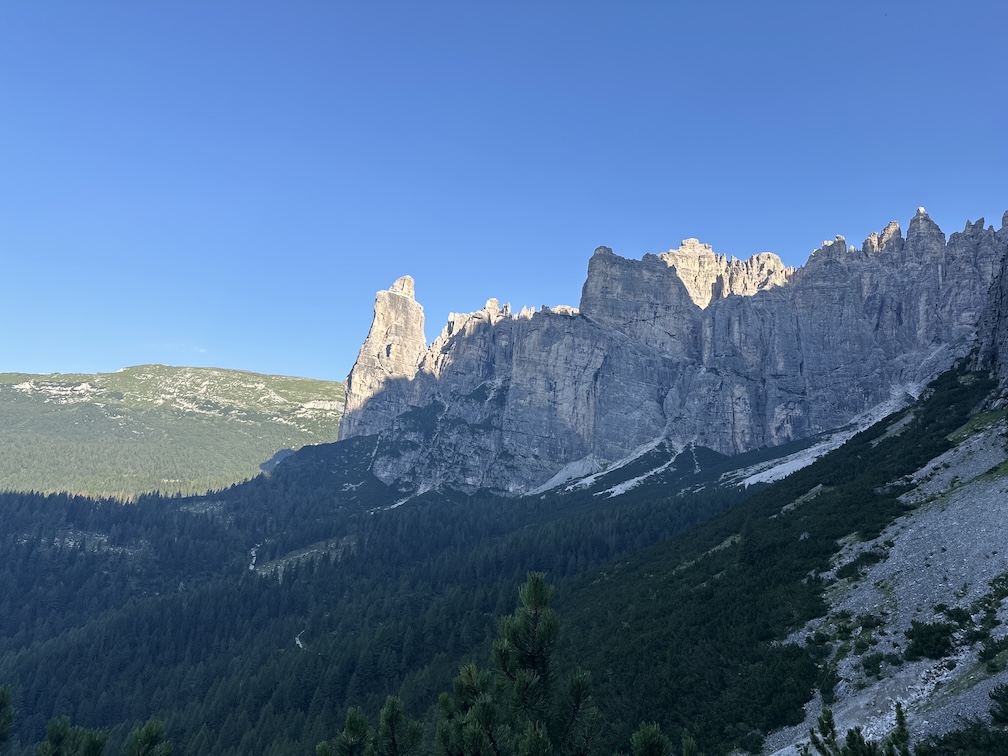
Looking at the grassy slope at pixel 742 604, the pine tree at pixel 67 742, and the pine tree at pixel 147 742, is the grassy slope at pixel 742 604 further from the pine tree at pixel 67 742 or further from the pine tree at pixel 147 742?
the pine tree at pixel 67 742

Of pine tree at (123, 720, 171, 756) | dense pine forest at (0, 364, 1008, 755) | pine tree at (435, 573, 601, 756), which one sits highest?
pine tree at (435, 573, 601, 756)

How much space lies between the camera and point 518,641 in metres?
19.7

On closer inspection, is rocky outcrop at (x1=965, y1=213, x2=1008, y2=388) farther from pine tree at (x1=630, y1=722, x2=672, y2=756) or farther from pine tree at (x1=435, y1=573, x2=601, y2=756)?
pine tree at (x1=630, y1=722, x2=672, y2=756)

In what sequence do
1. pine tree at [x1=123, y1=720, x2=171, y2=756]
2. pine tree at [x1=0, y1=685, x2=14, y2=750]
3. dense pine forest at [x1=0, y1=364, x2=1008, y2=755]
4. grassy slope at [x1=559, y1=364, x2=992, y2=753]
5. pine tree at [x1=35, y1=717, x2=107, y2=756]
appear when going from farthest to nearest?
grassy slope at [x1=559, y1=364, x2=992, y2=753], pine tree at [x1=0, y1=685, x2=14, y2=750], pine tree at [x1=35, y1=717, x2=107, y2=756], pine tree at [x1=123, y1=720, x2=171, y2=756], dense pine forest at [x1=0, y1=364, x2=1008, y2=755]

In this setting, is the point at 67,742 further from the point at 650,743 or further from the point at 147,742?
the point at 650,743

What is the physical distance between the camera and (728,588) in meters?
63.7

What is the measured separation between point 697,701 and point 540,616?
32.3 m

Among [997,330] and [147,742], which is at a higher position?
[997,330]

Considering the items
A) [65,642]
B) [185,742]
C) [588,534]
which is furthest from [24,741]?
[588,534]

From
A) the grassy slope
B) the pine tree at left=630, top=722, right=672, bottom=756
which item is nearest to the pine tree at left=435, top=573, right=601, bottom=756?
the pine tree at left=630, top=722, right=672, bottom=756

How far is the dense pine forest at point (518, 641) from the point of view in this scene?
1997cm

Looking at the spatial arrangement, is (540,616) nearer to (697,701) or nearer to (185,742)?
(697,701)

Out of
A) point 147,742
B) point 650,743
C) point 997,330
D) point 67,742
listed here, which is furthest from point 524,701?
point 997,330

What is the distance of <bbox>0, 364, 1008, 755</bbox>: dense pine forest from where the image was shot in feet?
65.5
